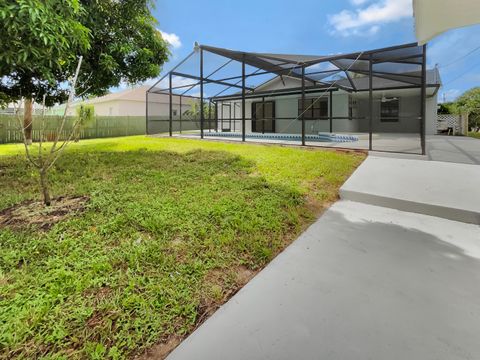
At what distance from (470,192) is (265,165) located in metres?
3.25

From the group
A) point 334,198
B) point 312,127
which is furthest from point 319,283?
point 312,127

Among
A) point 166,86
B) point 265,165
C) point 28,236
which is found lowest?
point 28,236

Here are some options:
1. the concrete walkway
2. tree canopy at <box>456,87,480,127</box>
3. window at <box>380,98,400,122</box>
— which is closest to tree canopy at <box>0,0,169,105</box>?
the concrete walkway

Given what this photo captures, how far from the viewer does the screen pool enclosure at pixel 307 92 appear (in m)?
8.52

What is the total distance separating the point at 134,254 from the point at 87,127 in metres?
16.0

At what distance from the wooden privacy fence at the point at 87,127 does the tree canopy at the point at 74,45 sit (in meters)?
7.23

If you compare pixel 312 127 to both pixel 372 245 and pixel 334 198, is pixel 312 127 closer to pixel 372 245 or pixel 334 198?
pixel 334 198

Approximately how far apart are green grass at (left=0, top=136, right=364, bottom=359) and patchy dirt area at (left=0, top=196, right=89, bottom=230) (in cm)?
13

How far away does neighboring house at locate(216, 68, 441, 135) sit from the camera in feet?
46.3

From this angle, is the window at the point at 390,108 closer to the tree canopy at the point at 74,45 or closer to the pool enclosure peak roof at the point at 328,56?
the pool enclosure peak roof at the point at 328,56

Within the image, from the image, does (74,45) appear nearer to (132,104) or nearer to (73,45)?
(73,45)

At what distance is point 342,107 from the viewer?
553 inches

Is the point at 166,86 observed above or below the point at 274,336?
above

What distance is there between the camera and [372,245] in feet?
8.86
